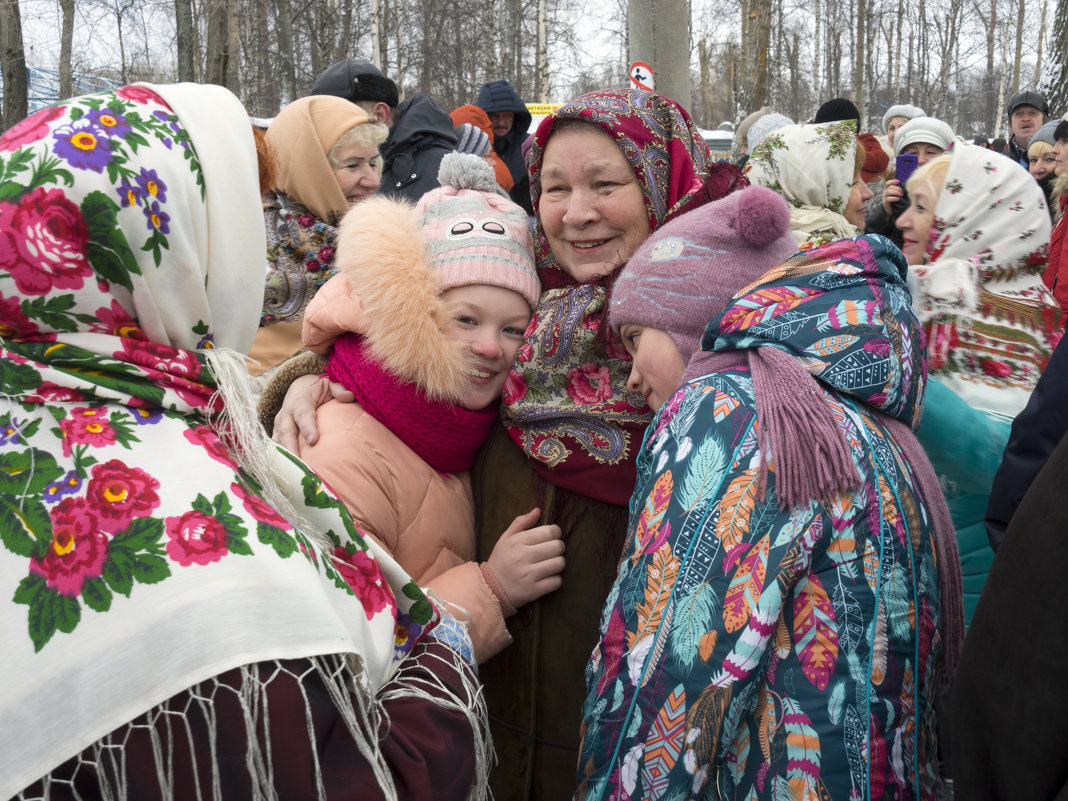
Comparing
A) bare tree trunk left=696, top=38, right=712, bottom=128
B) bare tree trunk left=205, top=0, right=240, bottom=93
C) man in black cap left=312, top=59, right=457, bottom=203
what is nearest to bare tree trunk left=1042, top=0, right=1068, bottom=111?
man in black cap left=312, top=59, right=457, bottom=203

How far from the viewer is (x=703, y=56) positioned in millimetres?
40562

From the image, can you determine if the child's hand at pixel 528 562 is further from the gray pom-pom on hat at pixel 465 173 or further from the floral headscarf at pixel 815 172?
the floral headscarf at pixel 815 172

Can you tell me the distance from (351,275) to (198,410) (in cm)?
74

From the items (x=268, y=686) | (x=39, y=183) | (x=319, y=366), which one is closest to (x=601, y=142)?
(x=319, y=366)

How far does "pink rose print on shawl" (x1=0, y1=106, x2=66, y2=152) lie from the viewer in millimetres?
1110

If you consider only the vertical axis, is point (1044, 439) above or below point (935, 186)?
below

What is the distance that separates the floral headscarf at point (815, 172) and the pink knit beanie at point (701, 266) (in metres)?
1.23

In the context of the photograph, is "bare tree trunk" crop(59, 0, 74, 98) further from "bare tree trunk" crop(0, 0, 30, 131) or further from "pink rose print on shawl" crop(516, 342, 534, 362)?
"pink rose print on shawl" crop(516, 342, 534, 362)

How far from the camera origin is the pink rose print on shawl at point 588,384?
182cm

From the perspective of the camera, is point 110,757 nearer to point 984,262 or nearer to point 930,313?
point 930,313

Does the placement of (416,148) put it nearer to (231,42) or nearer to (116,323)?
(116,323)

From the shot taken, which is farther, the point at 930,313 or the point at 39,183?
the point at 930,313

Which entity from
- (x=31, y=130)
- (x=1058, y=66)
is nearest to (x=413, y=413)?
(x=31, y=130)

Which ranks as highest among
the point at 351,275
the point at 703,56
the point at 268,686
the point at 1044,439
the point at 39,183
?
the point at 703,56
